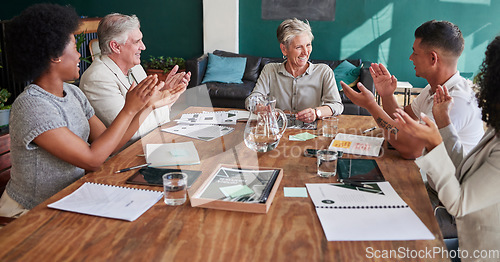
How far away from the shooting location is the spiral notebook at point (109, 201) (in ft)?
4.09

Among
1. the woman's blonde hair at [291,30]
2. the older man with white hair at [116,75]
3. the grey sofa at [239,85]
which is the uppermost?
the woman's blonde hair at [291,30]

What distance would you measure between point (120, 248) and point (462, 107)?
5.10 ft

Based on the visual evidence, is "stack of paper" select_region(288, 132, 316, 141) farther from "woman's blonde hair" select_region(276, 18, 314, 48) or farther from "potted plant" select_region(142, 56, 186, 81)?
"potted plant" select_region(142, 56, 186, 81)

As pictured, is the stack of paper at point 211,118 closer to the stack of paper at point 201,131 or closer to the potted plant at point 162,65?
the stack of paper at point 201,131

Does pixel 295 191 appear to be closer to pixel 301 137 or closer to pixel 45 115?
pixel 301 137

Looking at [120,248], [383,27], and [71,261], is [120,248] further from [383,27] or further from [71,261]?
[383,27]

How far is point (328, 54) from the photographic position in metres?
5.88

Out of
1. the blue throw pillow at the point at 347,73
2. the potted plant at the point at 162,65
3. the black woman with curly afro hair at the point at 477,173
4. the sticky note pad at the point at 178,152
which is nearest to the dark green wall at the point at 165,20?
the potted plant at the point at 162,65

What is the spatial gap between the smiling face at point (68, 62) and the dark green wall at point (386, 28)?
4489 millimetres

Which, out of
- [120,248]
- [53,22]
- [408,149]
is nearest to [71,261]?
[120,248]

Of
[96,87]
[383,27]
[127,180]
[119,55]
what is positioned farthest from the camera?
[383,27]

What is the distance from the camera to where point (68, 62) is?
5.61ft

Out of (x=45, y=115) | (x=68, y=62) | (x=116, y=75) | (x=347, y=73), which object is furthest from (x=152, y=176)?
(x=347, y=73)

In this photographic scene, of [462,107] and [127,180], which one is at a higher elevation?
[462,107]
